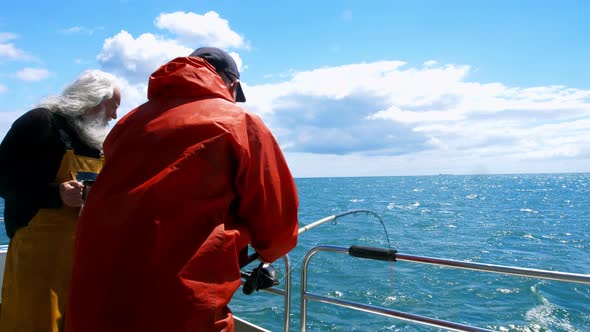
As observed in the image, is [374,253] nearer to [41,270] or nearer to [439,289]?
[41,270]

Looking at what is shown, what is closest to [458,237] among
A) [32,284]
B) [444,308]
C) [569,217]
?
[444,308]

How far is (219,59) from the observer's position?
151 centimetres

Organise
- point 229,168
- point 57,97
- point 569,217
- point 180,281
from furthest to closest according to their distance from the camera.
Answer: point 569,217, point 57,97, point 229,168, point 180,281

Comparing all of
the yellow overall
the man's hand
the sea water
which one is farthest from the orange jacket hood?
the sea water

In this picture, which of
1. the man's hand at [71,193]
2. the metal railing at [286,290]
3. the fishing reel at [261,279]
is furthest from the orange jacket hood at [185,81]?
the metal railing at [286,290]

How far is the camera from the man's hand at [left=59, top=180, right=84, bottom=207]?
6.27 feet

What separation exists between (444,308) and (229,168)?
10.7m

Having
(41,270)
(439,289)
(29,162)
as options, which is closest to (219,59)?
(29,162)

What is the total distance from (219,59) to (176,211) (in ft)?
2.15

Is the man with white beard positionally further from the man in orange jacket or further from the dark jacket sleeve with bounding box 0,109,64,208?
the man in orange jacket

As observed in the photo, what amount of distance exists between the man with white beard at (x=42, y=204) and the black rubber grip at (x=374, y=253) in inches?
60.1

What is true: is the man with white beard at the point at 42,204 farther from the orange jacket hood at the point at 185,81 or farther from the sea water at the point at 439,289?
the sea water at the point at 439,289

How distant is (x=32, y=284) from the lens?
192 centimetres

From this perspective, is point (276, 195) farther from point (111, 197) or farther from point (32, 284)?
point (32, 284)
